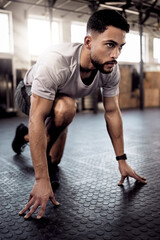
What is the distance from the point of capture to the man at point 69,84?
3.51 feet

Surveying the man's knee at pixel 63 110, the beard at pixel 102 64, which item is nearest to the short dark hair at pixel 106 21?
the beard at pixel 102 64

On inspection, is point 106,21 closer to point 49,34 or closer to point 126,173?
point 126,173

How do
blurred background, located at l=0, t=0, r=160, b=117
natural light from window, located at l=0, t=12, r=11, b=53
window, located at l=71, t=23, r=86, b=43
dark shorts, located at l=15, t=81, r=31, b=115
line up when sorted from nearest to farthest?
dark shorts, located at l=15, t=81, r=31, b=115
blurred background, located at l=0, t=0, r=160, b=117
natural light from window, located at l=0, t=12, r=11, b=53
window, located at l=71, t=23, r=86, b=43

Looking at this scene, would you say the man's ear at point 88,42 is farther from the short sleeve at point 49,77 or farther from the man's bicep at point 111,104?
the man's bicep at point 111,104

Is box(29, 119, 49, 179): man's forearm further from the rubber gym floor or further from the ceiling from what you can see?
the ceiling

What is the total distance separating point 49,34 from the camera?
7633 millimetres

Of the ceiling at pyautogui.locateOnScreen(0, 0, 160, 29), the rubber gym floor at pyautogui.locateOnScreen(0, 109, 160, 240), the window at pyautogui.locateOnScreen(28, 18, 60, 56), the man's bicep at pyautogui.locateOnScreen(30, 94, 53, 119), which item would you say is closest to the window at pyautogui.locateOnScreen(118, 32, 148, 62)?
the ceiling at pyautogui.locateOnScreen(0, 0, 160, 29)

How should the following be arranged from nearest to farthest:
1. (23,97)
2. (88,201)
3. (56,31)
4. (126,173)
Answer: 1. (88,201)
2. (126,173)
3. (23,97)
4. (56,31)

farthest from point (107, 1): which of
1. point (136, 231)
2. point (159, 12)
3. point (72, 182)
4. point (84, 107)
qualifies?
point (136, 231)

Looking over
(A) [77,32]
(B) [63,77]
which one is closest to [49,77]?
(B) [63,77]

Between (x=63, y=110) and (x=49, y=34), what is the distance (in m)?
6.89

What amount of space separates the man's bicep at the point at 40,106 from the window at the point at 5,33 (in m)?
6.51

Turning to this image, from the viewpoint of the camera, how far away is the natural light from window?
6988 mm

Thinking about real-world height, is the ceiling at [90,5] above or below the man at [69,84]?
above
